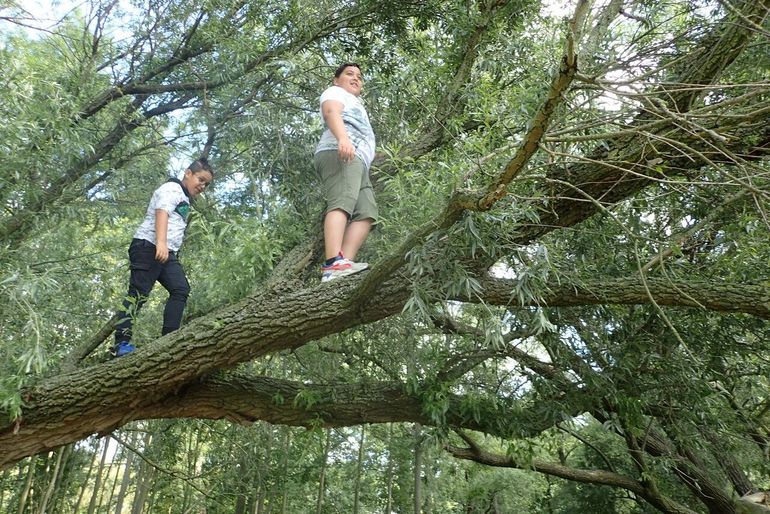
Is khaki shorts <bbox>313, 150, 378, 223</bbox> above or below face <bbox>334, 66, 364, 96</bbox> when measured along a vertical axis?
below

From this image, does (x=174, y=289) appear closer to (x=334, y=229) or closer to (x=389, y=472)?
(x=334, y=229)

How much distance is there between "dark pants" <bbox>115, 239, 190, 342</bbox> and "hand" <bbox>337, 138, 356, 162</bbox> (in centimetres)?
124

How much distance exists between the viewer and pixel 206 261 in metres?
3.23

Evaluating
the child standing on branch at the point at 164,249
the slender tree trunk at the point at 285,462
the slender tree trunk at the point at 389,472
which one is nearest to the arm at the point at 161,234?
the child standing on branch at the point at 164,249

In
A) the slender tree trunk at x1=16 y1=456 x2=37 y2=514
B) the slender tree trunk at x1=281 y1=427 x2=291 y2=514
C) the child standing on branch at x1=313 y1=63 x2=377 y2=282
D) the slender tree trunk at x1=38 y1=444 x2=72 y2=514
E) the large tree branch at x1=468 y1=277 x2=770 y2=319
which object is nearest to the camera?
the large tree branch at x1=468 y1=277 x2=770 y2=319

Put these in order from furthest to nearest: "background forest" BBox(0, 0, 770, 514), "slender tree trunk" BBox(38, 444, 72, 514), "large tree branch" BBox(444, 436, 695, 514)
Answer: "slender tree trunk" BBox(38, 444, 72, 514)
"large tree branch" BBox(444, 436, 695, 514)
"background forest" BBox(0, 0, 770, 514)

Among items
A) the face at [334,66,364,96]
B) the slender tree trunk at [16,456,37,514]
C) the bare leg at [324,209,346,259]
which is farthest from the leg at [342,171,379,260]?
the slender tree trunk at [16,456,37,514]

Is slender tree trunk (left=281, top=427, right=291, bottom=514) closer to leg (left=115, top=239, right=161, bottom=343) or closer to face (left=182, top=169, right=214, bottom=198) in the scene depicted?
leg (left=115, top=239, right=161, bottom=343)

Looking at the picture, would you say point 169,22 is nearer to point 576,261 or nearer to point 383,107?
point 383,107

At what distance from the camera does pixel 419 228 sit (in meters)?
2.29

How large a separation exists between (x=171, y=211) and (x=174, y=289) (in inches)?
17.9

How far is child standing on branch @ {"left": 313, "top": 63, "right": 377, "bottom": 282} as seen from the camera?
2.95 meters

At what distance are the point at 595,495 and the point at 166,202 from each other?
241 inches

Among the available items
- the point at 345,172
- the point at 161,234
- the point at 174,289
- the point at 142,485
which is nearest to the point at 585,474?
the point at 345,172
